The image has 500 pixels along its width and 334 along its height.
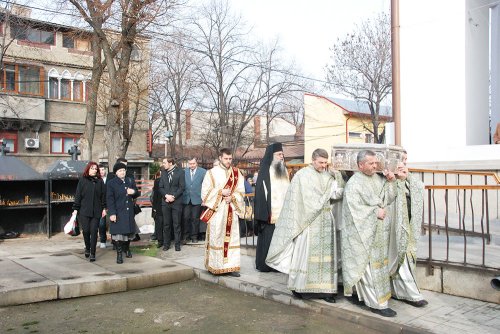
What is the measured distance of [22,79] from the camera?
2764 cm

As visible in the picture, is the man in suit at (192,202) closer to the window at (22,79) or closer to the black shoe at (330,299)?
the black shoe at (330,299)

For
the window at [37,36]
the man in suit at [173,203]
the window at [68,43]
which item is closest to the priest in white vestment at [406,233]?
the man in suit at [173,203]

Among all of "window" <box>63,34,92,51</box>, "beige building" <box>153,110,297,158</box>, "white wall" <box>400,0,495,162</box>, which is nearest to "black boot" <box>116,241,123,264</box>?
"white wall" <box>400,0,495,162</box>

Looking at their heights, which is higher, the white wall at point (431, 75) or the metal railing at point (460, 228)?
the white wall at point (431, 75)

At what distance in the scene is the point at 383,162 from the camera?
5691 mm

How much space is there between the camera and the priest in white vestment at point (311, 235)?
18.9 feet

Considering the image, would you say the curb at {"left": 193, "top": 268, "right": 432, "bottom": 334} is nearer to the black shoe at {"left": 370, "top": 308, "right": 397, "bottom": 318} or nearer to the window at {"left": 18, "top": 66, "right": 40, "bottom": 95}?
the black shoe at {"left": 370, "top": 308, "right": 397, "bottom": 318}

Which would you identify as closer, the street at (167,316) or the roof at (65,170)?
the street at (167,316)

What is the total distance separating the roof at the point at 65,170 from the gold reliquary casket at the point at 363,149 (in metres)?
8.21

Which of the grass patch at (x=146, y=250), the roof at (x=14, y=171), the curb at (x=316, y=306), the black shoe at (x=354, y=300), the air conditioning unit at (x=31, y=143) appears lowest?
the curb at (x=316, y=306)

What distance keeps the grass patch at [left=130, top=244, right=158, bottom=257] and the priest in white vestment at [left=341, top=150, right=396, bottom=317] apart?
15.7ft

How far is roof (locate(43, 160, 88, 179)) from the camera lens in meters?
12.4

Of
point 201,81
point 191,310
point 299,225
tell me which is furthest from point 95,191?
point 201,81

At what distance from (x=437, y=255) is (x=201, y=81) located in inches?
1116
